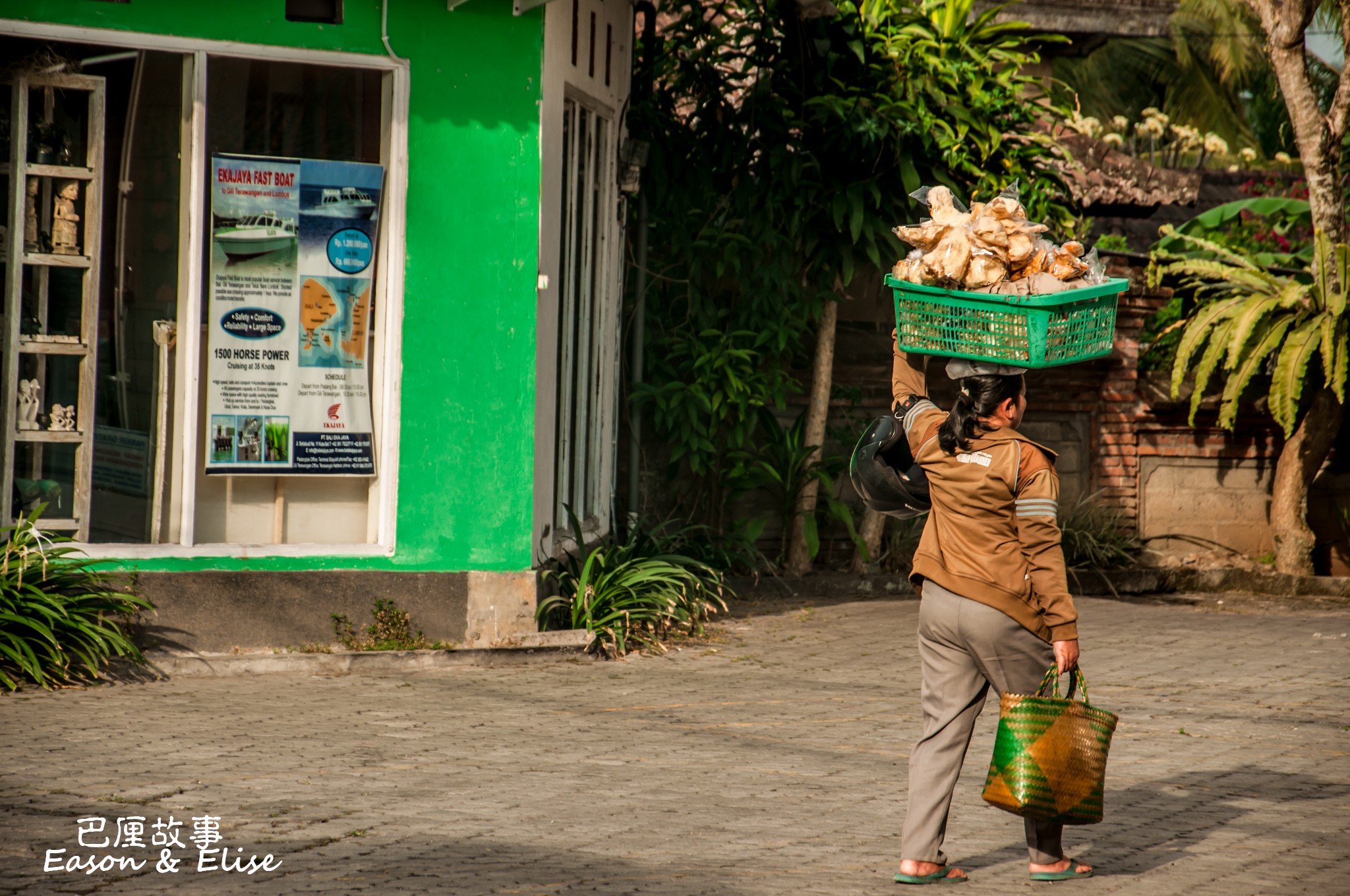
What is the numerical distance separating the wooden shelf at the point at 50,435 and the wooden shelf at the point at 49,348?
43cm


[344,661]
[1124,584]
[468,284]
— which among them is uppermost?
[468,284]

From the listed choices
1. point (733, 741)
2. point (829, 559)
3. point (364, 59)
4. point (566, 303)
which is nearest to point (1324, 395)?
point (829, 559)

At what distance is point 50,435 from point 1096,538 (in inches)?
329

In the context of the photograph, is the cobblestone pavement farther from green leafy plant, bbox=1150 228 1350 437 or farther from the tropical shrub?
green leafy plant, bbox=1150 228 1350 437

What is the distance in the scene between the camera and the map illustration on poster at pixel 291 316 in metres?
7.78

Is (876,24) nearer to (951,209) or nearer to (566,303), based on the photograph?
(566,303)

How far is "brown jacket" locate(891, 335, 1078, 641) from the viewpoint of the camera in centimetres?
450

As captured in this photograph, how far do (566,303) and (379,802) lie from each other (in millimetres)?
4504

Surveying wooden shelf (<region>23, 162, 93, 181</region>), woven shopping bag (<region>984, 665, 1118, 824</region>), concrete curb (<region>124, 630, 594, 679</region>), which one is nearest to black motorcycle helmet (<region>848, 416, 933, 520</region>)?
woven shopping bag (<region>984, 665, 1118, 824</region>)

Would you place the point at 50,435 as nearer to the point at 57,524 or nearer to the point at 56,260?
the point at 57,524

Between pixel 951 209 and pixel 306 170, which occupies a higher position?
pixel 306 170

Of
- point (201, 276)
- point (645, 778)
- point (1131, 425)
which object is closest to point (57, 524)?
point (201, 276)

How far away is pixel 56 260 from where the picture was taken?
25.0 ft

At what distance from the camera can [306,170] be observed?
786 centimetres
